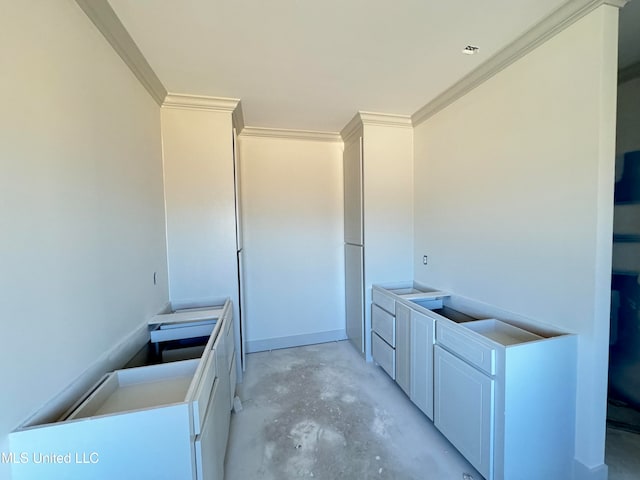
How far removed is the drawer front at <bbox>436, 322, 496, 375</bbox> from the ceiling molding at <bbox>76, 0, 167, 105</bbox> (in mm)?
2680

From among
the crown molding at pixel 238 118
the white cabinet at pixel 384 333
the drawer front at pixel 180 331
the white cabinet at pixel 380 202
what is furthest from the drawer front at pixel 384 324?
the crown molding at pixel 238 118

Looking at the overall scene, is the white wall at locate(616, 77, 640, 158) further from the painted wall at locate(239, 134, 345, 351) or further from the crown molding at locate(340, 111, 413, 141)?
the painted wall at locate(239, 134, 345, 351)

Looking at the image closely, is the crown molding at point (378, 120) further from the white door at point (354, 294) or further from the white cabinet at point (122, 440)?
the white cabinet at point (122, 440)

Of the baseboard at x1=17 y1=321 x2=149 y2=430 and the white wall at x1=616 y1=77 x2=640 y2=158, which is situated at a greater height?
the white wall at x1=616 y1=77 x2=640 y2=158

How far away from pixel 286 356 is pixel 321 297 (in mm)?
843

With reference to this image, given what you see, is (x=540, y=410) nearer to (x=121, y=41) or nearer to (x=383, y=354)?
(x=383, y=354)

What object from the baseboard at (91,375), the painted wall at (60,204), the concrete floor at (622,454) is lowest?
the concrete floor at (622,454)

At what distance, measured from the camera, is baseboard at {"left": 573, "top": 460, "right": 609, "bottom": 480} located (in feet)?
4.81

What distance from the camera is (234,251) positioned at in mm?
2564

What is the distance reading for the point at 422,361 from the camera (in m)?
2.11

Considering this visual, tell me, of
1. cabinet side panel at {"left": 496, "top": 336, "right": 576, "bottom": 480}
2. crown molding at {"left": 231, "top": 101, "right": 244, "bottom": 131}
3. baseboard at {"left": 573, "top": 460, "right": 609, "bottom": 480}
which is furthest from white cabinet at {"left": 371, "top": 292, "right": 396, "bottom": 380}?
crown molding at {"left": 231, "top": 101, "right": 244, "bottom": 131}

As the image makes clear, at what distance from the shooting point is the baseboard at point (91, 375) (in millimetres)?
980

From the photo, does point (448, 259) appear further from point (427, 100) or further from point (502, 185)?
point (427, 100)

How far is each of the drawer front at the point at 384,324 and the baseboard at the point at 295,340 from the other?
32.5 inches
